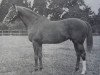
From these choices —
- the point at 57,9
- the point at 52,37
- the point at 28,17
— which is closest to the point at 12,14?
the point at 28,17

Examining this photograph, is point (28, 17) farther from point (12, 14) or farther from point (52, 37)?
point (52, 37)

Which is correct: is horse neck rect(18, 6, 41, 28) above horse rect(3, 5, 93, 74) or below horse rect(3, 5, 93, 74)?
above

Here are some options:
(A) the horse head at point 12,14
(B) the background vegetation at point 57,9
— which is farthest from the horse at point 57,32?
(B) the background vegetation at point 57,9

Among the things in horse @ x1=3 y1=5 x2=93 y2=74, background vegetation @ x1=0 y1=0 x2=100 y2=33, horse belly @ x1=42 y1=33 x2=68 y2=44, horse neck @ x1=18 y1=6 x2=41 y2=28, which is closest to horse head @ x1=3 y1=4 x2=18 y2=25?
horse @ x1=3 y1=5 x2=93 y2=74

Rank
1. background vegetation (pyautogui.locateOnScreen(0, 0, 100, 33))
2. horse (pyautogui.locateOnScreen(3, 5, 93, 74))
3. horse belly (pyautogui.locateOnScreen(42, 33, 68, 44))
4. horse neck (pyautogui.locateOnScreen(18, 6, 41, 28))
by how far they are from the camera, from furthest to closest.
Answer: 1. background vegetation (pyautogui.locateOnScreen(0, 0, 100, 33))
2. horse neck (pyautogui.locateOnScreen(18, 6, 41, 28))
3. horse belly (pyautogui.locateOnScreen(42, 33, 68, 44))
4. horse (pyautogui.locateOnScreen(3, 5, 93, 74))

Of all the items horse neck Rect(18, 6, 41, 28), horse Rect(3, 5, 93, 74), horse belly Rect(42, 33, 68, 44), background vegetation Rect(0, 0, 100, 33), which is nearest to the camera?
horse Rect(3, 5, 93, 74)

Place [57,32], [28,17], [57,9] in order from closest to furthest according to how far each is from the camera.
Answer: [57,32], [28,17], [57,9]

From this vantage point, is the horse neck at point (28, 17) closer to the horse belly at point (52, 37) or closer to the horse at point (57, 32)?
the horse at point (57, 32)

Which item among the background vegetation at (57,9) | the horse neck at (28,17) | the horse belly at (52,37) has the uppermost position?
the background vegetation at (57,9)

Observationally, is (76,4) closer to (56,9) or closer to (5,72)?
(56,9)

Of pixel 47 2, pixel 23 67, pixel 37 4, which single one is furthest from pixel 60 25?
pixel 47 2

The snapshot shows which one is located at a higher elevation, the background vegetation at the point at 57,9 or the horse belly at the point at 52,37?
the background vegetation at the point at 57,9

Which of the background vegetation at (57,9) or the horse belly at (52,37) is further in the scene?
the background vegetation at (57,9)

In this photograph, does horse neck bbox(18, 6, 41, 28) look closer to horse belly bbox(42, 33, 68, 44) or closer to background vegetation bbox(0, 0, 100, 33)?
horse belly bbox(42, 33, 68, 44)
